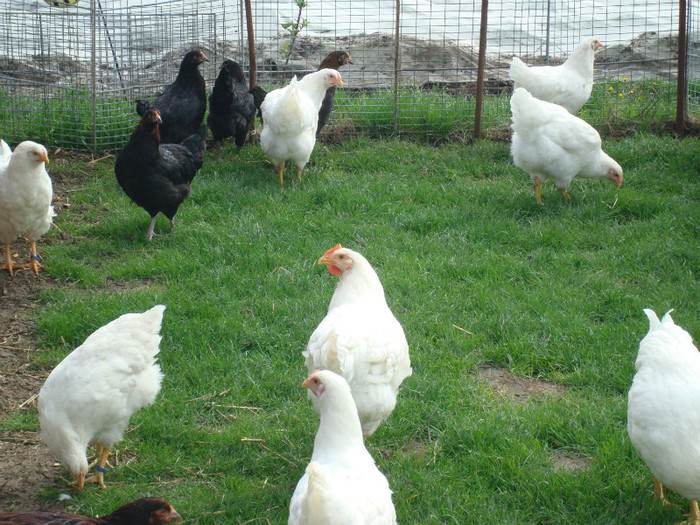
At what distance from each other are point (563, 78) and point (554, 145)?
166cm

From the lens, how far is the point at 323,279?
5430 millimetres

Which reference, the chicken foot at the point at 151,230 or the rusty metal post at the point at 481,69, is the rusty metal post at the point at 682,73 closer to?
the rusty metal post at the point at 481,69

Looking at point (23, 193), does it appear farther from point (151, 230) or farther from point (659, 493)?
point (659, 493)

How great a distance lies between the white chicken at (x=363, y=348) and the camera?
10.6 feet

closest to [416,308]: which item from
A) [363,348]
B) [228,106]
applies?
[363,348]

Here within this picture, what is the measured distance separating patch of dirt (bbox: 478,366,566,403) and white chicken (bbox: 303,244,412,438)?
34.8 inches

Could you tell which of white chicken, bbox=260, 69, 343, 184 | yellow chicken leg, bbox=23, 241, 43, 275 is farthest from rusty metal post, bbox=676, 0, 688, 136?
yellow chicken leg, bbox=23, 241, 43, 275

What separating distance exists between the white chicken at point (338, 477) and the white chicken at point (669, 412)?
1.19 m

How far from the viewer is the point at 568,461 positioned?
365 centimetres

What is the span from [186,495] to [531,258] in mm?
3497

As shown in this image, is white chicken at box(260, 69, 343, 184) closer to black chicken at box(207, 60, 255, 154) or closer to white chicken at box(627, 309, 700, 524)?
black chicken at box(207, 60, 255, 154)

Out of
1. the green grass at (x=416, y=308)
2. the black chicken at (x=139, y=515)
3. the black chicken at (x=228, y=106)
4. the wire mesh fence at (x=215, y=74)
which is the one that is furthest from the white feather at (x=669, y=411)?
the black chicken at (x=228, y=106)

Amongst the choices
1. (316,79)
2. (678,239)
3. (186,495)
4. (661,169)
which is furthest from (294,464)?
(661,169)

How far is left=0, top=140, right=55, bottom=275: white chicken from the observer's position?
535 centimetres
